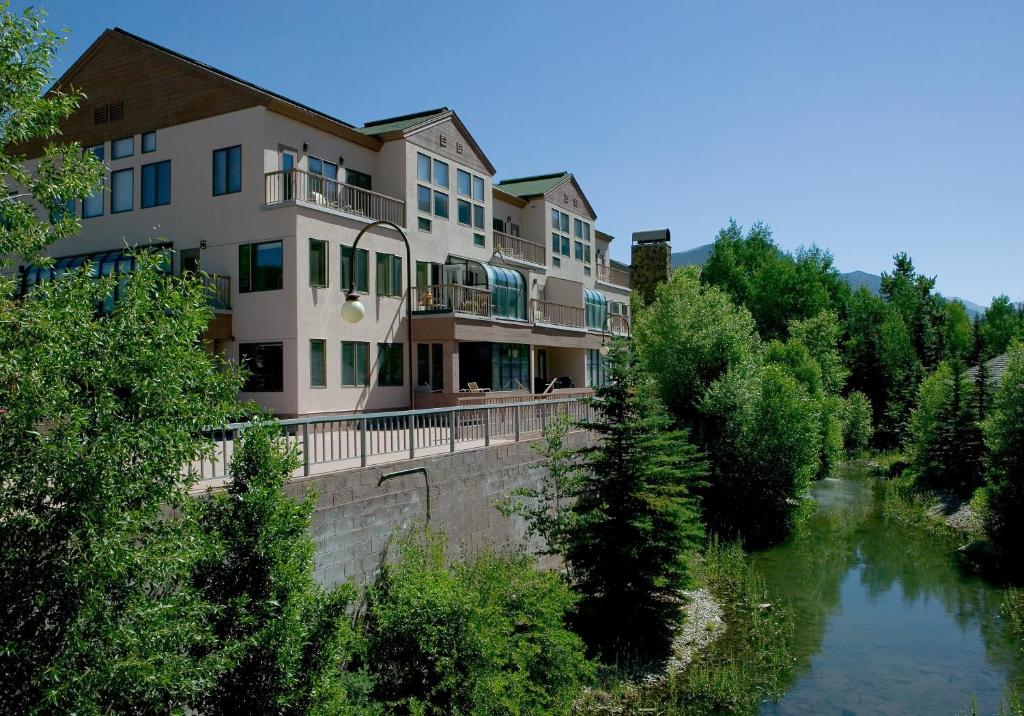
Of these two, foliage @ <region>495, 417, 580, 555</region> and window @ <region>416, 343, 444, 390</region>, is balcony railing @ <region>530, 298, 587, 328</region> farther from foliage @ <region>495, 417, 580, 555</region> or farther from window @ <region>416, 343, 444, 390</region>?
foliage @ <region>495, 417, 580, 555</region>

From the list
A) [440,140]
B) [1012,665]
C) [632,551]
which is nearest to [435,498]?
[632,551]

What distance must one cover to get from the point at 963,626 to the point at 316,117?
2213 centimetres

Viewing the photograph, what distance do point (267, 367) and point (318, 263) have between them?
3459 mm

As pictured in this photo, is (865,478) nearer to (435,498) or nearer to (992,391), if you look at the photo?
(992,391)

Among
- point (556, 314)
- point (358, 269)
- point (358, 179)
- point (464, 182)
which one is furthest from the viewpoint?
point (556, 314)

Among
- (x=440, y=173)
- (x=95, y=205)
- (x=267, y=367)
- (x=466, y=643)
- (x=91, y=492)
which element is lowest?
(x=466, y=643)

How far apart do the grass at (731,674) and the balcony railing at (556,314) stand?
15.8 metres

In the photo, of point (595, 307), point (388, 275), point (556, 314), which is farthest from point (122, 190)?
point (595, 307)

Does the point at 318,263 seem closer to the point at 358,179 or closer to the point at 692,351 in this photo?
the point at 358,179

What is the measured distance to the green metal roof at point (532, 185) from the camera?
37353mm

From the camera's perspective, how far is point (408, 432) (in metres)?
15.3

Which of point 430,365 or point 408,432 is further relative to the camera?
point 430,365

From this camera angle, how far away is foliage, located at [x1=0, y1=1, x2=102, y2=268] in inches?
267

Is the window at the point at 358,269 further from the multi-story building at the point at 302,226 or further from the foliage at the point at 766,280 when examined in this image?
the foliage at the point at 766,280
